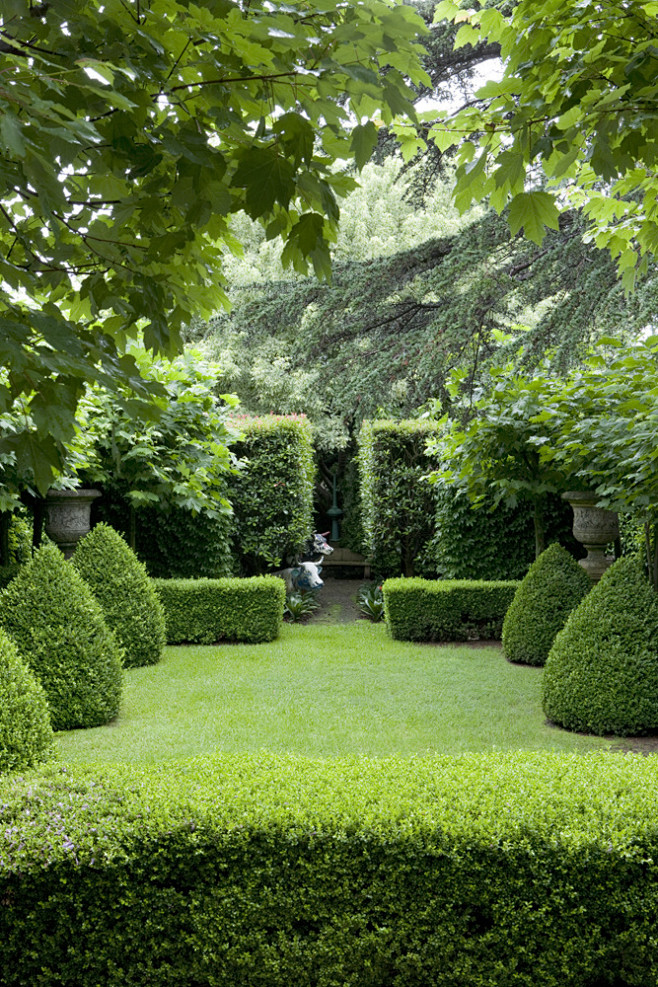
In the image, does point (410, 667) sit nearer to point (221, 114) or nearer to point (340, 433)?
point (221, 114)

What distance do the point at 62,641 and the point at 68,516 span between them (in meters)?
2.84

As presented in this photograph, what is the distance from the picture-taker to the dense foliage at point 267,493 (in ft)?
37.4

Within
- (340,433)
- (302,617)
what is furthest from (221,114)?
(340,433)

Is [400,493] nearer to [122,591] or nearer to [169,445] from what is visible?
[169,445]

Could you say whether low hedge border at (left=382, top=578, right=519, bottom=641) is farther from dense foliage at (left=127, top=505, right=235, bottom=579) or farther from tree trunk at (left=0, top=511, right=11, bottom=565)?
tree trunk at (left=0, top=511, right=11, bottom=565)

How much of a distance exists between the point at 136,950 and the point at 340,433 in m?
16.6

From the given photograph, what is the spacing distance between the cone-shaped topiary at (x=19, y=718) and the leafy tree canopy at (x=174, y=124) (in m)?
2.12

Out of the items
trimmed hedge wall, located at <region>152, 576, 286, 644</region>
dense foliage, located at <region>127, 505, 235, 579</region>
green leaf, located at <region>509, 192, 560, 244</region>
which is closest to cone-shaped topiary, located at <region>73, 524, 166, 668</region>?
trimmed hedge wall, located at <region>152, 576, 286, 644</region>

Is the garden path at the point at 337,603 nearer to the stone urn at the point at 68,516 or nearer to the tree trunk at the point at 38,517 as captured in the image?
the stone urn at the point at 68,516

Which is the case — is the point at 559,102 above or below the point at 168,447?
above

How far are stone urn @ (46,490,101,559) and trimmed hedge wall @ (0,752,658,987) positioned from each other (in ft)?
18.6

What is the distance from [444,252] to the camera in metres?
6.66

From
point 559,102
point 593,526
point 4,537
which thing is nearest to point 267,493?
point 4,537

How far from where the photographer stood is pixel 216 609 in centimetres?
916
